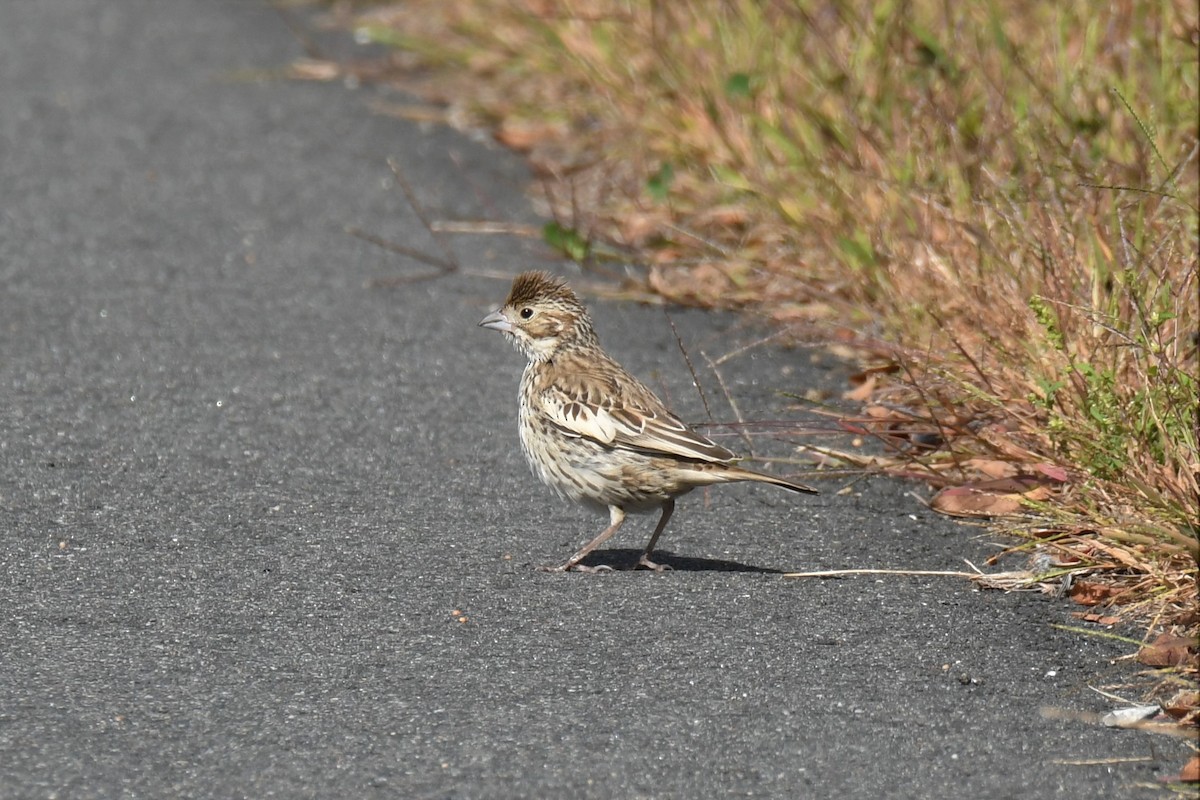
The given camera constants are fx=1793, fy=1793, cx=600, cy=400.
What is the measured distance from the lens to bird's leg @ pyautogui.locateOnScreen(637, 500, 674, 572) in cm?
634

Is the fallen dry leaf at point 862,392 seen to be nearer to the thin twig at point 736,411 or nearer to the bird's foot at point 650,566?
the thin twig at point 736,411

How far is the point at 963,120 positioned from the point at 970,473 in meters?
2.78

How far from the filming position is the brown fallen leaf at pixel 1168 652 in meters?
5.24

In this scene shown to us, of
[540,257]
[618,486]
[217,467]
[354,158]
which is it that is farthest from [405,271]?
[618,486]

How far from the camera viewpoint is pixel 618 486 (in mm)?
6340

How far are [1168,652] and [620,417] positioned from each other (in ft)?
6.81

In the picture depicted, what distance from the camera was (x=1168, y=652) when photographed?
531cm

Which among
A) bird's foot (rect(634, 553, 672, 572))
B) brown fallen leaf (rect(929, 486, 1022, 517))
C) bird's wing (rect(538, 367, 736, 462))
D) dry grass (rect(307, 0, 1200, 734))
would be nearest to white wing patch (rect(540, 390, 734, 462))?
bird's wing (rect(538, 367, 736, 462))

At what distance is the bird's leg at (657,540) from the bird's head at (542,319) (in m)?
0.85

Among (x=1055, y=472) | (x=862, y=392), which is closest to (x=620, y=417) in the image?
(x=1055, y=472)

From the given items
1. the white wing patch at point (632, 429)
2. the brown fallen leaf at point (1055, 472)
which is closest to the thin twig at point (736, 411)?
the white wing patch at point (632, 429)

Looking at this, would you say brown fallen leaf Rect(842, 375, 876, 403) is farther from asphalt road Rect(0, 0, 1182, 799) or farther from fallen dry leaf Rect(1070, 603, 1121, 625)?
fallen dry leaf Rect(1070, 603, 1121, 625)

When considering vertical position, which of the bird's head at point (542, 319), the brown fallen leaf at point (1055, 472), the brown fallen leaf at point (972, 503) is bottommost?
the brown fallen leaf at point (972, 503)

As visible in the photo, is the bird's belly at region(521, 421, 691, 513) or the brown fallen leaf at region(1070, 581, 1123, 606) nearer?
the brown fallen leaf at region(1070, 581, 1123, 606)
